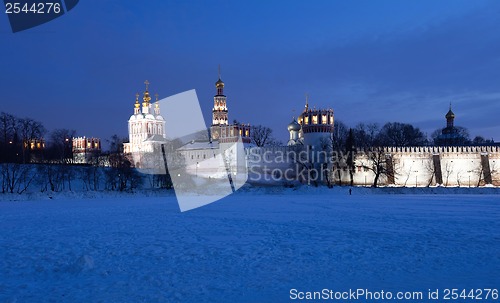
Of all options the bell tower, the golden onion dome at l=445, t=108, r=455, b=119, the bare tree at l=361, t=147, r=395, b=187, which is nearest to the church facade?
the bare tree at l=361, t=147, r=395, b=187

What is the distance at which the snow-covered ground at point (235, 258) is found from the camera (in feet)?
24.5

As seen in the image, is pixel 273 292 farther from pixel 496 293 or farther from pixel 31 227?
pixel 31 227

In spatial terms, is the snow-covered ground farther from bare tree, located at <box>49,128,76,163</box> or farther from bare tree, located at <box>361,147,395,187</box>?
bare tree, located at <box>49,128,76,163</box>

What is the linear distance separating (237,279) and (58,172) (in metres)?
42.5

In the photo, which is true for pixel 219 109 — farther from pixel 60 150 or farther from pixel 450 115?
pixel 450 115

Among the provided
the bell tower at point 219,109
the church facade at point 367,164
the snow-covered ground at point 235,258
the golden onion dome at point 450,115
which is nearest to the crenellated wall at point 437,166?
the church facade at point 367,164

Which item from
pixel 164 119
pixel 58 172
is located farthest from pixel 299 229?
pixel 164 119

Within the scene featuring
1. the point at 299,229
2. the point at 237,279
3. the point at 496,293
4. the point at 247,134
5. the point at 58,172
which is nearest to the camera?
the point at 496,293

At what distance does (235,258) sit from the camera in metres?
9.87

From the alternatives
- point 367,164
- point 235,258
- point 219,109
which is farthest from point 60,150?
point 235,258

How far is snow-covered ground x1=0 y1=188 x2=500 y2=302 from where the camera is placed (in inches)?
294

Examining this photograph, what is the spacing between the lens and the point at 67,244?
11672mm

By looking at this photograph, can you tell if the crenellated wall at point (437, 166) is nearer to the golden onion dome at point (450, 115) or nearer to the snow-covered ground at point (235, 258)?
the golden onion dome at point (450, 115)

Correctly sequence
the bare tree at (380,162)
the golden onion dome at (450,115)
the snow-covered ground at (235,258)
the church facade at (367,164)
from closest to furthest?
the snow-covered ground at (235,258) → the bare tree at (380,162) → the church facade at (367,164) → the golden onion dome at (450,115)
